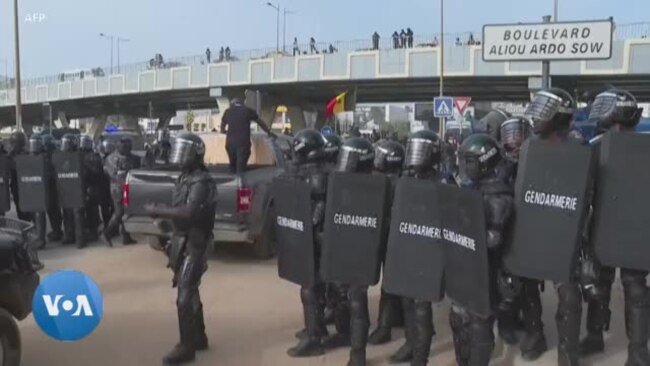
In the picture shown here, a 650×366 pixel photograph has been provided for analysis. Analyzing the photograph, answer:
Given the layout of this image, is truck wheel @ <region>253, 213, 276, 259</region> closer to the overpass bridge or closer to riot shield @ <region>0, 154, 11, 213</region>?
riot shield @ <region>0, 154, 11, 213</region>

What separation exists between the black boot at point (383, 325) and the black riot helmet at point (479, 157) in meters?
1.77

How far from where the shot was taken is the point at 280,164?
1081 cm

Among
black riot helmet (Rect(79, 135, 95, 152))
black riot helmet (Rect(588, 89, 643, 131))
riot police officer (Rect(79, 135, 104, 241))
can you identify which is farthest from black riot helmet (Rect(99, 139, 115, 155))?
black riot helmet (Rect(588, 89, 643, 131))

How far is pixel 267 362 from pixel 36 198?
20.4 feet

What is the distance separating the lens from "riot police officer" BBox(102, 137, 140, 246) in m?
10.8

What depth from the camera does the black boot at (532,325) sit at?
5609 mm

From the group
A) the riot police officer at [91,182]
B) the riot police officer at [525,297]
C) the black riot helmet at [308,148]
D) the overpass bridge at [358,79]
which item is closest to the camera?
the riot police officer at [525,297]

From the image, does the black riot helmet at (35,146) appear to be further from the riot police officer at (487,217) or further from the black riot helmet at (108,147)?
the riot police officer at (487,217)

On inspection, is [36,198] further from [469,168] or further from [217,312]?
[469,168]

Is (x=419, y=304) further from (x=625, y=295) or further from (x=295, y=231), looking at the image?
(x=625, y=295)

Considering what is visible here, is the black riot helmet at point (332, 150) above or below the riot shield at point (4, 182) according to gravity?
above

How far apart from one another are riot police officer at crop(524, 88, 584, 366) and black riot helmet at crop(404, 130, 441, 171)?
0.79m

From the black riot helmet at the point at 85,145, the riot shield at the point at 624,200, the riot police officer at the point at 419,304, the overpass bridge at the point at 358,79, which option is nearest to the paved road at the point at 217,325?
the riot police officer at the point at 419,304

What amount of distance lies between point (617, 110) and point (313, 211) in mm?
2356
